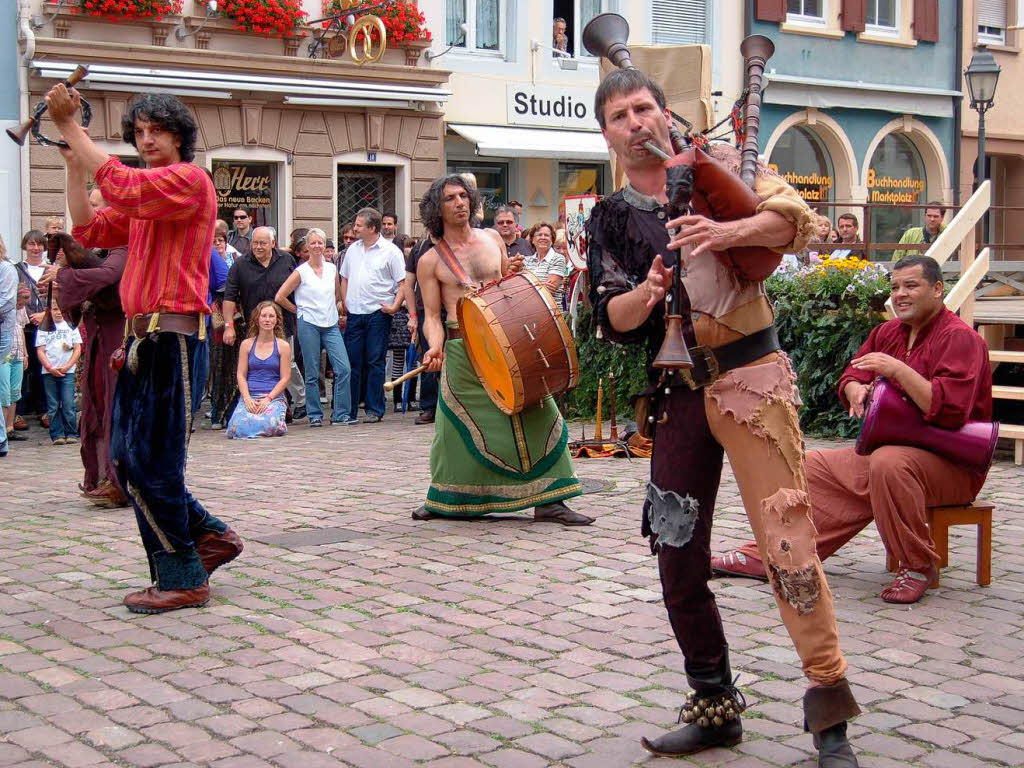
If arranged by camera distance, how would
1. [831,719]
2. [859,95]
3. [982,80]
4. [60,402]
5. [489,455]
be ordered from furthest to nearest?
[859,95], [982,80], [60,402], [489,455], [831,719]

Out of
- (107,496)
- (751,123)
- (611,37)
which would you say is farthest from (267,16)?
(751,123)

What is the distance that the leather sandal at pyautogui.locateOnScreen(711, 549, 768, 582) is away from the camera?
624 centimetres

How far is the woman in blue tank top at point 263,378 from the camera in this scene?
40.8ft

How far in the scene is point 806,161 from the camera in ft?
83.2

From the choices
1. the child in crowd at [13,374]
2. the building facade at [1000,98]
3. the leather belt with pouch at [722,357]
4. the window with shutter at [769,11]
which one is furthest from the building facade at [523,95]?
the leather belt with pouch at [722,357]

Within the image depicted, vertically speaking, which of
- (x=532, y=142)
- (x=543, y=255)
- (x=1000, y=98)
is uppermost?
(x=1000, y=98)

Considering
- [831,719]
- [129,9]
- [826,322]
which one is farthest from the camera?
[129,9]

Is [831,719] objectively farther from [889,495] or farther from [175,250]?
→ [175,250]

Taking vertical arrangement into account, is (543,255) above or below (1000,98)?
below

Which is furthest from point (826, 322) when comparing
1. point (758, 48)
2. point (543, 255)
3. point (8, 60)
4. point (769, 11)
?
point (769, 11)

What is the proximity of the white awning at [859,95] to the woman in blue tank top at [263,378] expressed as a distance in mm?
12764

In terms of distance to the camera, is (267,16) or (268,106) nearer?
(267,16)

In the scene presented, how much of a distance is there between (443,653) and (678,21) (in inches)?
792

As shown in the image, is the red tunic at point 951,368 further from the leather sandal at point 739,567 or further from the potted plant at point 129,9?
the potted plant at point 129,9
